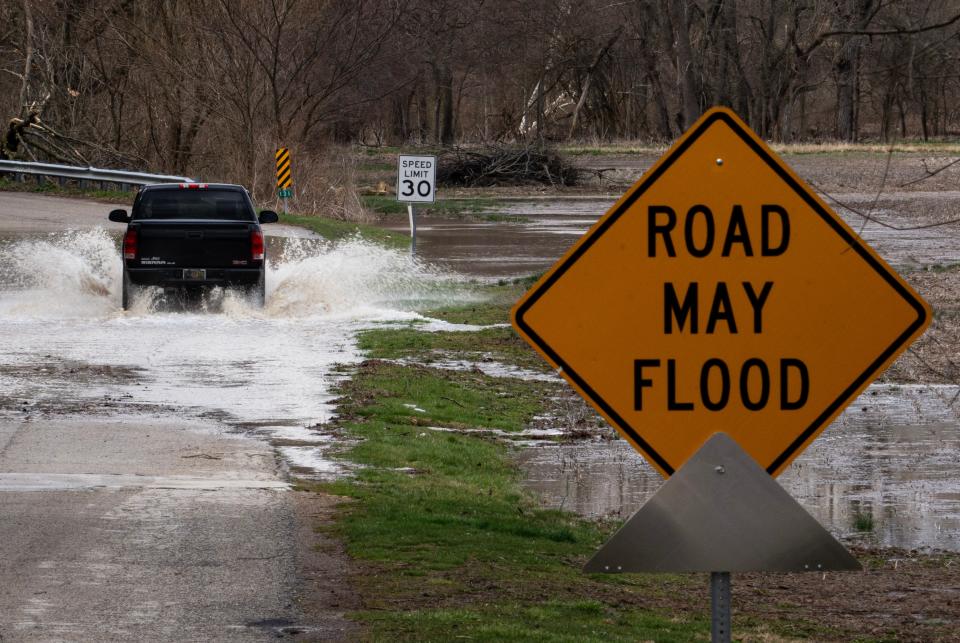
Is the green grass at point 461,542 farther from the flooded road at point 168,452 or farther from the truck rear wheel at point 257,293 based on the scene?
the truck rear wheel at point 257,293

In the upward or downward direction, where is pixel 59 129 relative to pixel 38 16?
downward

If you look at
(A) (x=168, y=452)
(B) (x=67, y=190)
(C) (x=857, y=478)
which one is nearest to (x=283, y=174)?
(B) (x=67, y=190)

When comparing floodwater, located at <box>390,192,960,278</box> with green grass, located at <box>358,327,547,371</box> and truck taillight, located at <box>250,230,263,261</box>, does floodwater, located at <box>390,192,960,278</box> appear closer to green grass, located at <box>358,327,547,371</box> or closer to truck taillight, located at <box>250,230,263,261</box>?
green grass, located at <box>358,327,547,371</box>

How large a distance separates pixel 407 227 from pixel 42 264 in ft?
57.1

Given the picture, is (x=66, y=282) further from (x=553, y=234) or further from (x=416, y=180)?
(x=553, y=234)

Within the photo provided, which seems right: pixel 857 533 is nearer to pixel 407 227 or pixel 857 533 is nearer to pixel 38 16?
pixel 407 227

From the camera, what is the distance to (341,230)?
33.0m

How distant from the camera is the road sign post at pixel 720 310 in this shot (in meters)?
4.43

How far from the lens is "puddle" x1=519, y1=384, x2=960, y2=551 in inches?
391

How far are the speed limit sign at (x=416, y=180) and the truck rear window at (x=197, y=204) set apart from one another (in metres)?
7.91

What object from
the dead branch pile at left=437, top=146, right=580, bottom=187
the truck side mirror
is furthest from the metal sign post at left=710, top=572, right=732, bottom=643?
the dead branch pile at left=437, top=146, right=580, bottom=187

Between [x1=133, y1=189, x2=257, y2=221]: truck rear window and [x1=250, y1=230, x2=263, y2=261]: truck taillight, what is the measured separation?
1.63ft

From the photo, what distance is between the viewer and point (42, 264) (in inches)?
892

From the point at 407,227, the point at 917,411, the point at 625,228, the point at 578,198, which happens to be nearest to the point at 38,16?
the point at 407,227
